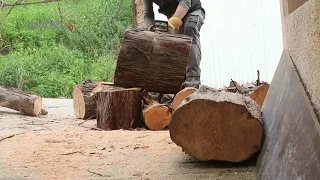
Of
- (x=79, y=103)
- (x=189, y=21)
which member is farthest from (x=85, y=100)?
(x=189, y=21)

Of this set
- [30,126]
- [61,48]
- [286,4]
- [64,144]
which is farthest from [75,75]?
[286,4]

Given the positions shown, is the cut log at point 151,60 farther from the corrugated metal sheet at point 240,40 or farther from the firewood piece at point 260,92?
the corrugated metal sheet at point 240,40

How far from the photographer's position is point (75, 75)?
11.1 m

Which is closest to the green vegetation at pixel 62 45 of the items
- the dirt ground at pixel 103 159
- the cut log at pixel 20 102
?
the cut log at pixel 20 102

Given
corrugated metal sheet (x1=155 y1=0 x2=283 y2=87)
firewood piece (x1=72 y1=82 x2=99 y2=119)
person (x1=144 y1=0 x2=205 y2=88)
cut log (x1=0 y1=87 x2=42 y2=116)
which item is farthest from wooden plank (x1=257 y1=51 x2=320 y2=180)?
corrugated metal sheet (x1=155 y1=0 x2=283 y2=87)

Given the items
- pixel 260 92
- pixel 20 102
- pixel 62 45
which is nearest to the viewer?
pixel 260 92

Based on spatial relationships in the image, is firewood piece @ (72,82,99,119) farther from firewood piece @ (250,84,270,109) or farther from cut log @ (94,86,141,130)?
firewood piece @ (250,84,270,109)

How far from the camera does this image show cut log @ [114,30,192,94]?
13.5 feet

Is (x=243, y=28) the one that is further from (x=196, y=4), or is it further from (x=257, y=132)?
(x=257, y=132)

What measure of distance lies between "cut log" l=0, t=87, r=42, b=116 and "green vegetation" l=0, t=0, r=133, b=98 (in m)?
4.38

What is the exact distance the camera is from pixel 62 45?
1162 centimetres

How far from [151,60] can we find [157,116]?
1.59 feet

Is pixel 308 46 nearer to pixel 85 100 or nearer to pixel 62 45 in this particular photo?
pixel 85 100

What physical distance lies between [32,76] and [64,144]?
25.9 feet
